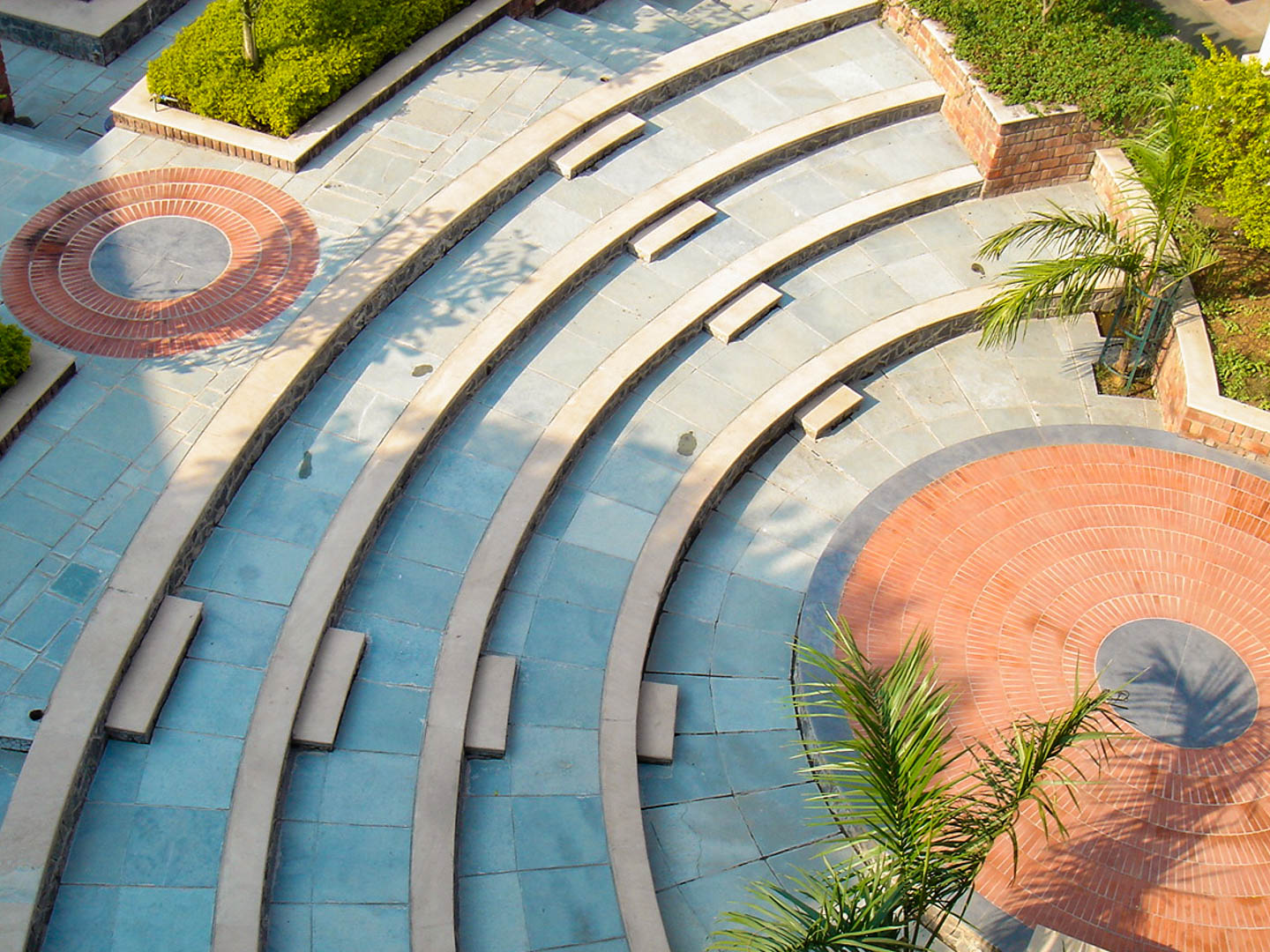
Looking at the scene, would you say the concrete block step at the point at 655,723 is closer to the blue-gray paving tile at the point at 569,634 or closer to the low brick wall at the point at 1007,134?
the blue-gray paving tile at the point at 569,634

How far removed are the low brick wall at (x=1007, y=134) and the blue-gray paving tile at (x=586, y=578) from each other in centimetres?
864

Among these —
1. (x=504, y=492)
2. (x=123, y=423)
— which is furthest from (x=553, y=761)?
(x=123, y=423)

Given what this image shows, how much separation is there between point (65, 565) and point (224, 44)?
8.04 metres

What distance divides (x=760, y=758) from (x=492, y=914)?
11.0 ft

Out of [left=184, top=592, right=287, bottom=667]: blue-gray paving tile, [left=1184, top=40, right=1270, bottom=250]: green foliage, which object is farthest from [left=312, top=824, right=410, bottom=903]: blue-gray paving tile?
[left=1184, top=40, right=1270, bottom=250]: green foliage

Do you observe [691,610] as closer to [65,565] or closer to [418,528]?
[418,528]

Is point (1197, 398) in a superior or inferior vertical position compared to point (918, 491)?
superior

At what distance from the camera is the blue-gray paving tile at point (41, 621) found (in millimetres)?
12078

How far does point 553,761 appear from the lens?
1291 centimetres

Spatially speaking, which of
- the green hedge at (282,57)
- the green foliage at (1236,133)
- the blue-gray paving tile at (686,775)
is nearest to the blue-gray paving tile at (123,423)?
the green hedge at (282,57)

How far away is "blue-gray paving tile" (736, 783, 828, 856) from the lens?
43.0ft

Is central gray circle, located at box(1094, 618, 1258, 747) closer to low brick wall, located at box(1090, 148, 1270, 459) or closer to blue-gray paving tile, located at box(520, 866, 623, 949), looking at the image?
low brick wall, located at box(1090, 148, 1270, 459)

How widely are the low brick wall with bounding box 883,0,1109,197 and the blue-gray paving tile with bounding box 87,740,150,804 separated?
13.6 metres

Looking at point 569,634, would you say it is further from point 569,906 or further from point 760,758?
point 569,906
